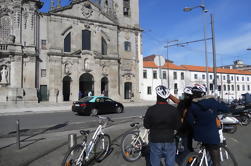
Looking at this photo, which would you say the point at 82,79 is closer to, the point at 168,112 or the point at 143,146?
the point at 143,146

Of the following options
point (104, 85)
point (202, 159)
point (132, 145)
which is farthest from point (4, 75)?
point (202, 159)

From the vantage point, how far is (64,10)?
32438 mm

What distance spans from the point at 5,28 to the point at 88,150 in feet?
95.5

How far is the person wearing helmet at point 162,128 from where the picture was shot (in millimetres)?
3496

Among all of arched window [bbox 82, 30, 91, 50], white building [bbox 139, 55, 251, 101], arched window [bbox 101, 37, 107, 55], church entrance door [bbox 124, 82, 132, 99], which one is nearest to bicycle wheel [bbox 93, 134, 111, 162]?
arched window [bbox 82, 30, 91, 50]

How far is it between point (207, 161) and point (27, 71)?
94.3ft

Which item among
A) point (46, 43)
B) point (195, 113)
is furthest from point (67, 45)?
point (195, 113)

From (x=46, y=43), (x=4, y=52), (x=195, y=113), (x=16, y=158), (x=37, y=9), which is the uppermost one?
(x=37, y=9)

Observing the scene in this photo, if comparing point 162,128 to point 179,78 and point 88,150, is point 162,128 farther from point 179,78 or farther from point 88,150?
point 179,78

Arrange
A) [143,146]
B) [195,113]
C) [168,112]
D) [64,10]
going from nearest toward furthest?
1. [168,112]
2. [195,113]
3. [143,146]
4. [64,10]

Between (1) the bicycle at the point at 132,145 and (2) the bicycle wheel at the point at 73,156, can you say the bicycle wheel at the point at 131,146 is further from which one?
(2) the bicycle wheel at the point at 73,156

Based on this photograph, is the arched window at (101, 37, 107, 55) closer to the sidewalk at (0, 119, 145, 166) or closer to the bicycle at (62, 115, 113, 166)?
the sidewalk at (0, 119, 145, 166)

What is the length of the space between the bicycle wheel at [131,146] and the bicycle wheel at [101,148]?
56 centimetres

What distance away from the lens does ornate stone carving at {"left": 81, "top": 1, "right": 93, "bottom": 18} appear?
34.1 m
